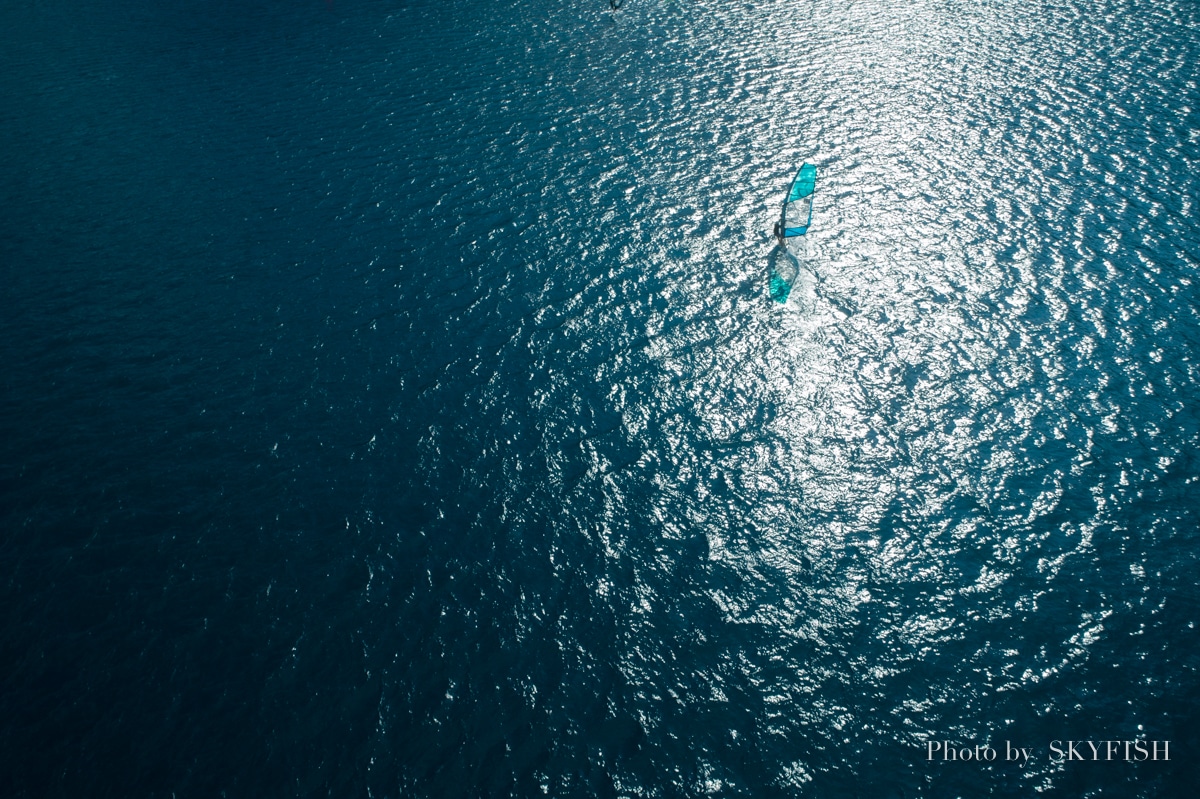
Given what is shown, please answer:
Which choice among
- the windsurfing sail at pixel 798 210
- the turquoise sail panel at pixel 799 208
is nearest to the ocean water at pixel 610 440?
the windsurfing sail at pixel 798 210

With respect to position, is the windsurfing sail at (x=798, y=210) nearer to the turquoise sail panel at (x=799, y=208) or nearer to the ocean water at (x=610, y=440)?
the turquoise sail panel at (x=799, y=208)

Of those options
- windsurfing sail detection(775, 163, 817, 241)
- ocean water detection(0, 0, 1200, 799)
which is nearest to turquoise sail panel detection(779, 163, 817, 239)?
windsurfing sail detection(775, 163, 817, 241)

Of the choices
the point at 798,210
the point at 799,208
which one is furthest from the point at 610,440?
the point at 799,208

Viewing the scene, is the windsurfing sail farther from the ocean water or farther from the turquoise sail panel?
the ocean water

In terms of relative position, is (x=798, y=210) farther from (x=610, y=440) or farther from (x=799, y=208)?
(x=610, y=440)

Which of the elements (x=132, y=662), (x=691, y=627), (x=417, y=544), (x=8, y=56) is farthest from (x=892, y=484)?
(x=8, y=56)
